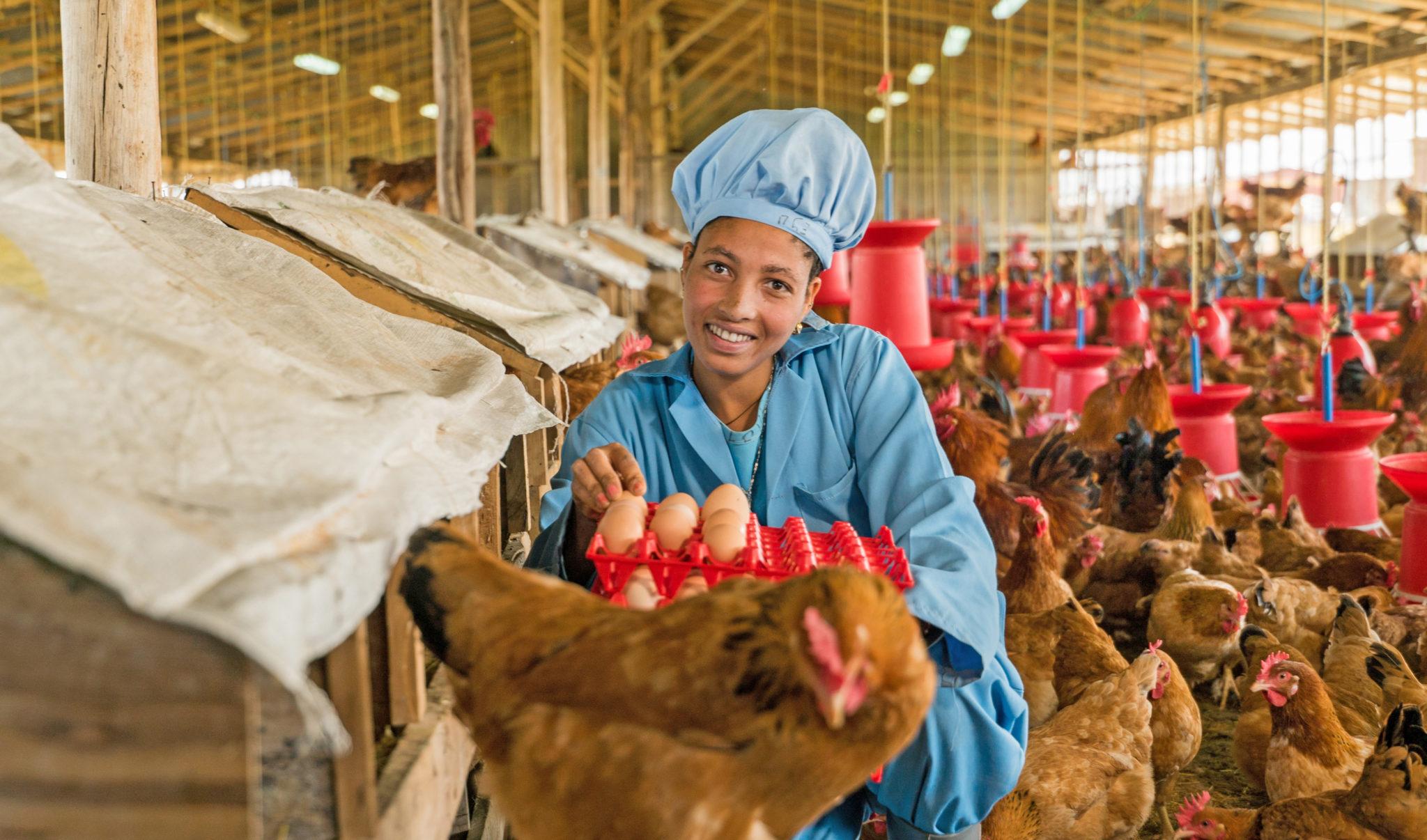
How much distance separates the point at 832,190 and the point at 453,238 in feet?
5.96

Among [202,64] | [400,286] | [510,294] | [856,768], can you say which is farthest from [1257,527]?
[202,64]

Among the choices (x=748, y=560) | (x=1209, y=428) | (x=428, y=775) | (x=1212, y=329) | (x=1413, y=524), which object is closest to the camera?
(x=428, y=775)

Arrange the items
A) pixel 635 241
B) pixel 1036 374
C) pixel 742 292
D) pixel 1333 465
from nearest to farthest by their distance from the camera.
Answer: pixel 742 292 → pixel 1333 465 → pixel 1036 374 → pixel 635 241

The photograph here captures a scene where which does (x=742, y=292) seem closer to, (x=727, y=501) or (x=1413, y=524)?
(x=727, y=501)

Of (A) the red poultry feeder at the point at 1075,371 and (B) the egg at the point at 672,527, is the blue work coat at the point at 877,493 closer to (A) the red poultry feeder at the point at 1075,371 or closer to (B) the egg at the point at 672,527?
(B) the egg at the point at 672,527

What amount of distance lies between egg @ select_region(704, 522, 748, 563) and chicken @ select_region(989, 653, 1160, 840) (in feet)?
3.78

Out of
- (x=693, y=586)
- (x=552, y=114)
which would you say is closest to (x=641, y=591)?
(x=693, y=586)

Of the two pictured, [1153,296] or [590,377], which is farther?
[1153,296]

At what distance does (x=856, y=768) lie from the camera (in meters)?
0.88

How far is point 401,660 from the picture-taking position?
1091mm

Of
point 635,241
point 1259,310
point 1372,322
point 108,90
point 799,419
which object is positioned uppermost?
point 635,241

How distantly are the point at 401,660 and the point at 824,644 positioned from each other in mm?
472

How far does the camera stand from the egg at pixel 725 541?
3.91ft

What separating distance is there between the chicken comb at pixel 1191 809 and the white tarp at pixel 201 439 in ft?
5.45
